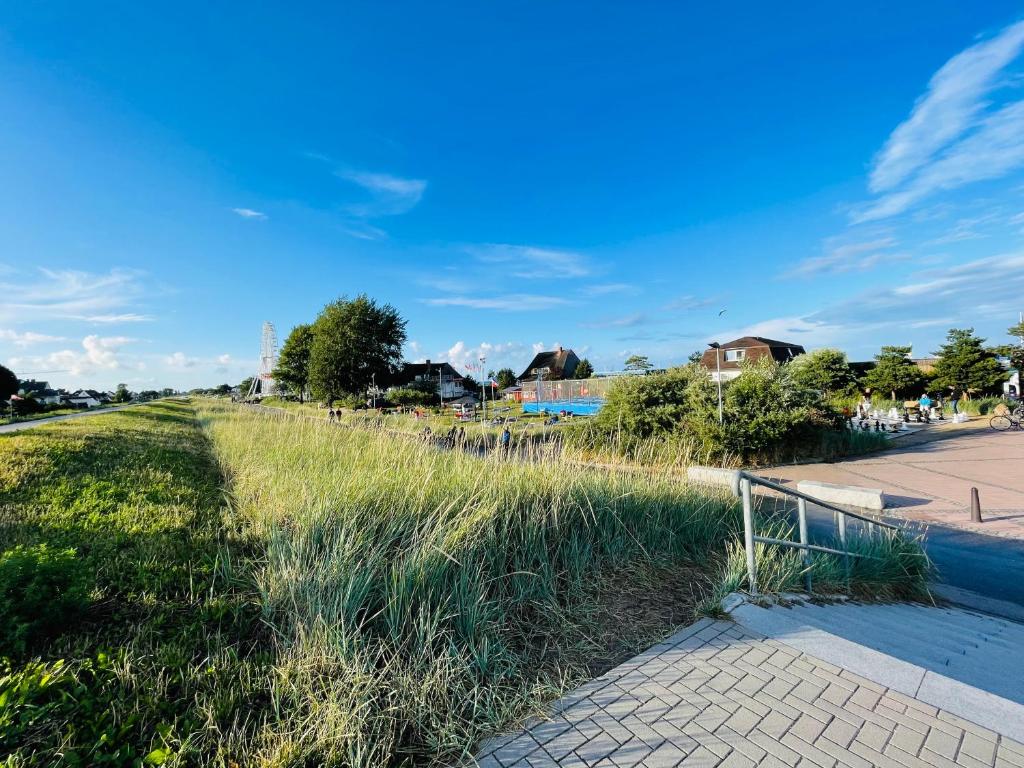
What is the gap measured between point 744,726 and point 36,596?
4118mm

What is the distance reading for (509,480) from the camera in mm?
4723

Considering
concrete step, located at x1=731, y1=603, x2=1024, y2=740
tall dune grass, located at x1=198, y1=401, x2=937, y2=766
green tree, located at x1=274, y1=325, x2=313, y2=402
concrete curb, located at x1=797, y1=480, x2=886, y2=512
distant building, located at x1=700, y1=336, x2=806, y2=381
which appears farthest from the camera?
green tree, located at x1=274, y1=325, x2=313, y2=402

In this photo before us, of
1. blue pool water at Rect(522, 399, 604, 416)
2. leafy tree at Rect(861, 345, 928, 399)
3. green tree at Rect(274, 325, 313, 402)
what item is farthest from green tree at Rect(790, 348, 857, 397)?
green tree at Rect(274, 325, 313, 402)

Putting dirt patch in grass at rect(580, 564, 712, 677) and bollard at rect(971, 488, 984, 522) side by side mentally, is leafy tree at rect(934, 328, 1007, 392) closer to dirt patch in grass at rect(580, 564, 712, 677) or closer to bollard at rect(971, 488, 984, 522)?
bollard at rect(971, 488, 984, 522)

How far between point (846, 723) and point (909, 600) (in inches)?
166

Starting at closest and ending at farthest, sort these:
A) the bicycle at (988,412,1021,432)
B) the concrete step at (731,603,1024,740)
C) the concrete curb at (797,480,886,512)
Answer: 1. the concrete step at (731,603,1024,740)
2. the concrete curb at (797,480,886,512)
3. the bicycle at (988,412,1021,432)

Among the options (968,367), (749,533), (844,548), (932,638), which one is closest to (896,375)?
(968,367)

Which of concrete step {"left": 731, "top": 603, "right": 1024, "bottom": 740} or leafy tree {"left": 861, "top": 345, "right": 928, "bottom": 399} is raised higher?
leafy tree {"left": 861, "top": 345, "right": 928, "bottom": 399}

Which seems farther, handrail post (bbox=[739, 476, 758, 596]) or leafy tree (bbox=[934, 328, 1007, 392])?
leafy tree (bbox=[934, 328, 1007, 392])

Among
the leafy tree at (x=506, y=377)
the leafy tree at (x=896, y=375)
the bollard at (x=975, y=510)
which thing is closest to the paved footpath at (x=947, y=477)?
the bollard at (x=975, y=510)

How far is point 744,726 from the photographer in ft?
7.19

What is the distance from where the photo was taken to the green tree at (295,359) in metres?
50.3

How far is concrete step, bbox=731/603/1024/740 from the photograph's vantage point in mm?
2318

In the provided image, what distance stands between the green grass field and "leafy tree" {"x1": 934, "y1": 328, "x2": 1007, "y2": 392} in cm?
3153
